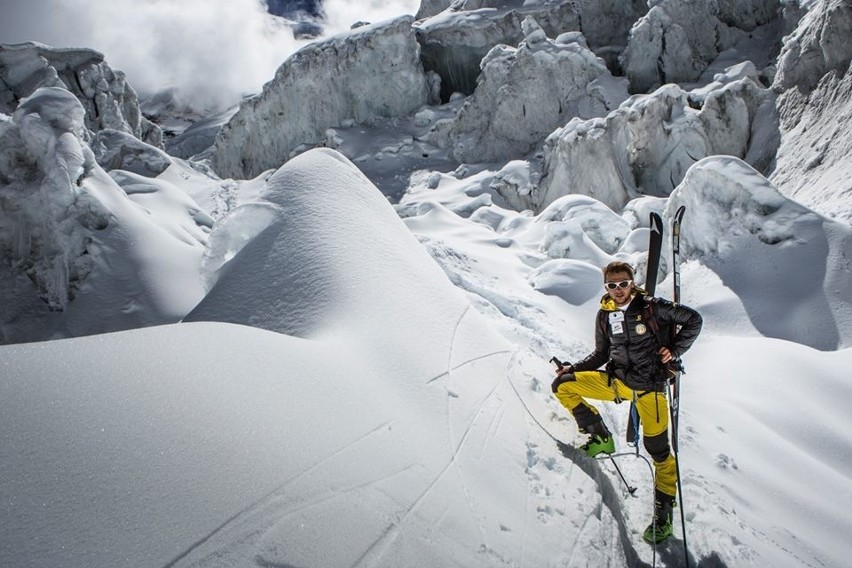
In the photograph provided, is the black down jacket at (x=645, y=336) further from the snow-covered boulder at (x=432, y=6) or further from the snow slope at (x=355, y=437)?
the snow-covered boulder at (x=432, y=6)

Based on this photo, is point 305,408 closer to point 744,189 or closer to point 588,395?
point 588,395

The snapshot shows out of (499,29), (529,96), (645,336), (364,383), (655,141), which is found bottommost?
(364,383)

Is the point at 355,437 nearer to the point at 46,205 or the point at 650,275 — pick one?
the point at 650,275

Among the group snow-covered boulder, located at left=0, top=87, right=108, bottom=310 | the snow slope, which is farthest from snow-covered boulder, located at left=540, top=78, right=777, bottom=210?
snow-covered boulder, located at left=0, top=87, right=108, bottom=310

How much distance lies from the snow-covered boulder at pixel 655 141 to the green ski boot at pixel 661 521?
1476cm

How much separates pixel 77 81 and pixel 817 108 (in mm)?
32549

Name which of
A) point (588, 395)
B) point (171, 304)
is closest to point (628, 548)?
point (588, 395)

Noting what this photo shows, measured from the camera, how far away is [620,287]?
3.05 m

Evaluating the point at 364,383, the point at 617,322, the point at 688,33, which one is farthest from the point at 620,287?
the point at 688,33

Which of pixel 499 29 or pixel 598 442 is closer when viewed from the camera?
pixel 598 442

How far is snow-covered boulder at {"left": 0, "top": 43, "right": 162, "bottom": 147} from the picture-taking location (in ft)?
75.2

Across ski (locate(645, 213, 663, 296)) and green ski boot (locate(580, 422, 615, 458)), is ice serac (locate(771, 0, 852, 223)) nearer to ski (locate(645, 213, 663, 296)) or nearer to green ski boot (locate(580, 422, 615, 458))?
ski (locate(645, 213, 663, 296))

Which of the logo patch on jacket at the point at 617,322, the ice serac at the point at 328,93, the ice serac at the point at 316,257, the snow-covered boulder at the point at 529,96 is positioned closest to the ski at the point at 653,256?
the logo patch on jacket at the point at 617,322

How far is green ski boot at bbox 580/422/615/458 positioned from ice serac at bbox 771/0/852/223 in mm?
7212
